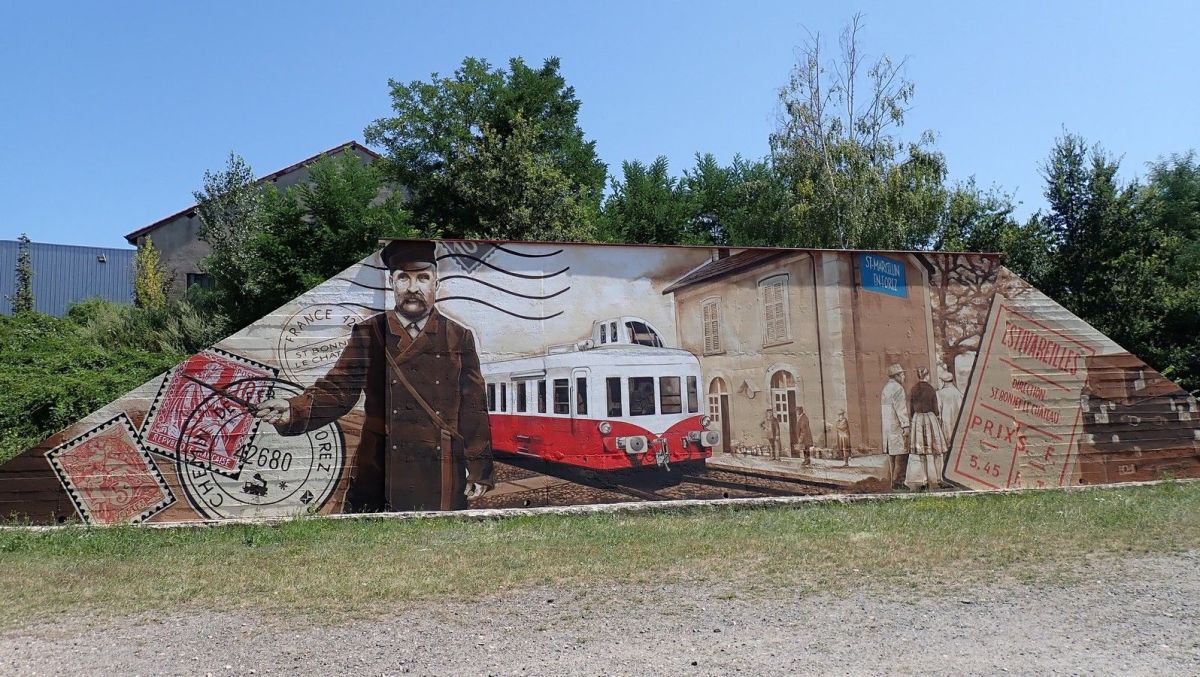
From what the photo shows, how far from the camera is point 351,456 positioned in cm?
1059

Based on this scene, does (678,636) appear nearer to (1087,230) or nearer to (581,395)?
(581,395)

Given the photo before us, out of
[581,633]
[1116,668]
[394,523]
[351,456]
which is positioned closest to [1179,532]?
[1116,668]

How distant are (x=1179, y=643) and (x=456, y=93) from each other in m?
23.3

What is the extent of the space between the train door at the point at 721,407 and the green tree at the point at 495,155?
1022 centimetres

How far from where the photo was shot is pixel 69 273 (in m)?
30.7

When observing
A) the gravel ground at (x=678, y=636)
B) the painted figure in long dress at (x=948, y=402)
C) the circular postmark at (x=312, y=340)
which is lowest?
the gravel ground at (x=678, y=636)

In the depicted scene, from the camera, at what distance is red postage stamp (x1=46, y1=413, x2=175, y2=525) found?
9.86 metres

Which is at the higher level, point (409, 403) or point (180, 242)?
point (180, 242)

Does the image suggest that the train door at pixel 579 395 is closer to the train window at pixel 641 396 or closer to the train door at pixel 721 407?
the train window at pixel 641 396

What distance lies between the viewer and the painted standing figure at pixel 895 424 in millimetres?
12078

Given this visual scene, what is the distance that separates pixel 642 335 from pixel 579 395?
1.22m

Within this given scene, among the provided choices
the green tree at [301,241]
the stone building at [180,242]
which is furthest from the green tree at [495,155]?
the stone building at [180,242]

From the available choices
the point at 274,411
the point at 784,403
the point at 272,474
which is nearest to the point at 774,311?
the point at 784,403

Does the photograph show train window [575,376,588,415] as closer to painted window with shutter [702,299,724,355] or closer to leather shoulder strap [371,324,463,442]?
leather shoulder strap [371,324,463,442]
